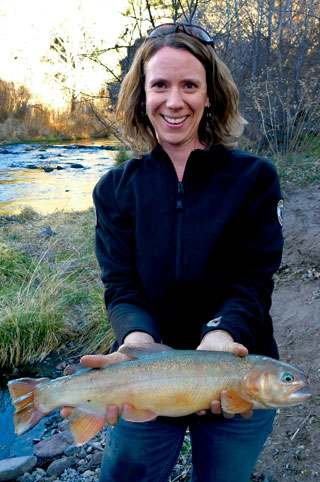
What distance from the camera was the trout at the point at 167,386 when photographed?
1.92 meters

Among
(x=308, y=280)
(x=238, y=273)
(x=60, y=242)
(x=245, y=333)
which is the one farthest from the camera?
(x=60, y=242)

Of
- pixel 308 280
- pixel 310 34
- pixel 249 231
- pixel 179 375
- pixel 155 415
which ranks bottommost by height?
pixel 308 280

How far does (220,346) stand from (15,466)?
2542 millimetres

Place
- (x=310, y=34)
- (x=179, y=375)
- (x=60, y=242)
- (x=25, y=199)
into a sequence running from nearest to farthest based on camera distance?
(x=179, y=375)
(x=60, y=242)
(x=310, y=34)
(x=25, y=199)

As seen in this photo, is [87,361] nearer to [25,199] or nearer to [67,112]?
[25,199]

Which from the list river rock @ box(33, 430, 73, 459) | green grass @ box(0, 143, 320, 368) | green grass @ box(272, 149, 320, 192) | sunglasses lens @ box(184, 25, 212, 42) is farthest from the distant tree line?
sunglasses lens @ box(184, 25, 212, 42)

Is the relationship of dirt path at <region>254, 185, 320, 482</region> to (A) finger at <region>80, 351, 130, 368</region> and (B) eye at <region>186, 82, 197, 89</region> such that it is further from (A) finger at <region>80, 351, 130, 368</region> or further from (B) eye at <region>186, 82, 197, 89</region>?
(B) eye at <region>186, 82, 197, 89</region>

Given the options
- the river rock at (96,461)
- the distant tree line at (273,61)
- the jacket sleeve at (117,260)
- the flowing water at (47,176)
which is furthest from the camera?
the flowing water at (47,176)

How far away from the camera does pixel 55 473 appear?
3.73m

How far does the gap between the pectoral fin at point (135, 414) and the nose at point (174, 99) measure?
133 centimetres

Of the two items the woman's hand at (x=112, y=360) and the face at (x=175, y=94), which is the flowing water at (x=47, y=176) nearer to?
the woman's hand at (x=112, y=360)

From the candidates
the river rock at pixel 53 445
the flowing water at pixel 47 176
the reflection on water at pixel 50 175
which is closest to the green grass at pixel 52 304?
the flowing water at pixel 47 176

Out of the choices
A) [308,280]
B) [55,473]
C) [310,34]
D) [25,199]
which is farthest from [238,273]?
[25,199]

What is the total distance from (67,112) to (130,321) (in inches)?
1116
